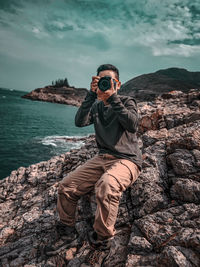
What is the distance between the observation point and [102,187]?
2.74 m

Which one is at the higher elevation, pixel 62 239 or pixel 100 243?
pixel 100 243

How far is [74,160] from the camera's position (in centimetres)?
683

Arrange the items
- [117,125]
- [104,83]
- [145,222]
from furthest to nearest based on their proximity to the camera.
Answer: [117,125] < [104,83] < [145,222]

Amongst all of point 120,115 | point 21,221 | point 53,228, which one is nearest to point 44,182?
point 21,221

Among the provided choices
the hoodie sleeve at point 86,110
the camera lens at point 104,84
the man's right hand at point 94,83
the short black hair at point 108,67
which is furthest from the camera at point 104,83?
the hoodie sleeve at point 86,110

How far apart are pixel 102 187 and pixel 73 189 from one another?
0.97 metres

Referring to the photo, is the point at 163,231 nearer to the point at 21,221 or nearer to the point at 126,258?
the point at 126,258

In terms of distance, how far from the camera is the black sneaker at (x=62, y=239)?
133 inches

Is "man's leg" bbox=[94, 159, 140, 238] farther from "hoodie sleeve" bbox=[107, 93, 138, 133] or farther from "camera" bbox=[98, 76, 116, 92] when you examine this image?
"camera" bbox=[98, 76, 116, 92]

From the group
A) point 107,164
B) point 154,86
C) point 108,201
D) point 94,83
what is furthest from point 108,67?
point 154,86

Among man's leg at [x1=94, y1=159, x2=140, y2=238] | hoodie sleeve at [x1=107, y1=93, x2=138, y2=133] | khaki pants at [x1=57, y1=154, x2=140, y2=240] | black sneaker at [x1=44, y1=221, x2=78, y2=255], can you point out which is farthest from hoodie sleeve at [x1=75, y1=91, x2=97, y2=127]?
black sneaker at [x1=44, y1=221, x2=78, y2=255]

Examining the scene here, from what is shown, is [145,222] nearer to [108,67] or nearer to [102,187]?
[102,187]

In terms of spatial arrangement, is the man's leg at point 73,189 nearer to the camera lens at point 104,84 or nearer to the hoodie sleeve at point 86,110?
the hoodie sleeve at point 86,110

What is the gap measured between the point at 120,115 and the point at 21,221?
4604 mm
